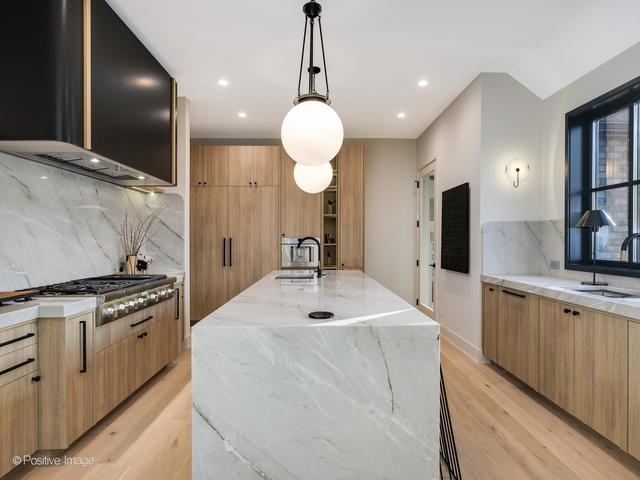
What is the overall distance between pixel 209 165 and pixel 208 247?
1.19 metres

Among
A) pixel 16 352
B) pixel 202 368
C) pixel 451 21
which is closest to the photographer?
pixel 202 368

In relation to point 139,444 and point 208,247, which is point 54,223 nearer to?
point 139,444

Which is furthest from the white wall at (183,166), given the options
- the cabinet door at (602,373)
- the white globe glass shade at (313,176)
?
the cabinet door at (602,373)

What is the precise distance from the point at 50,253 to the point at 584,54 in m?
4.38

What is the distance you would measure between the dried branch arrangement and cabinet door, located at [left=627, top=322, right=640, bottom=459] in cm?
397

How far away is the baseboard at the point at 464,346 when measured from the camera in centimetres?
360

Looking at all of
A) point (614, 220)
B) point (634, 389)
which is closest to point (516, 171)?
point (614, 220)

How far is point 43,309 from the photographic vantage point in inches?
77.2

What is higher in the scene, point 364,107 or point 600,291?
point 364,107

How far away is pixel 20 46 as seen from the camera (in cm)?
197

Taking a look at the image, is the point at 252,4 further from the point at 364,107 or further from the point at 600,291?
the point at 600,291

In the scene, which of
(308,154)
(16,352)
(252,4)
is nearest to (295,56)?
(252,4)

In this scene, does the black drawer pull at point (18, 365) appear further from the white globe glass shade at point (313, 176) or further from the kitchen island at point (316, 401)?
the white globe glass shade at point (313, 176)

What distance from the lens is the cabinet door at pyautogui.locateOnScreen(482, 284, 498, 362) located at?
3.31 m
